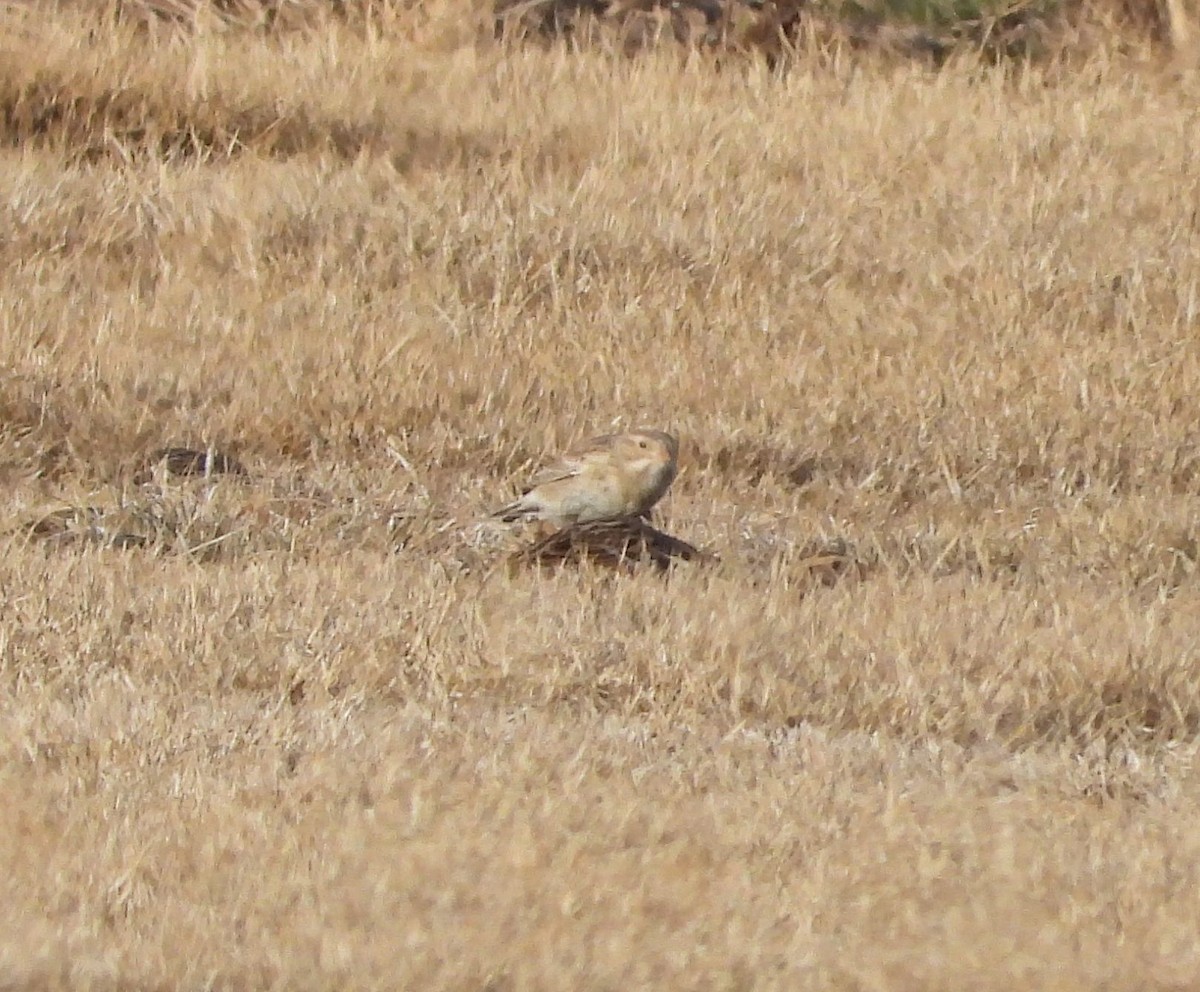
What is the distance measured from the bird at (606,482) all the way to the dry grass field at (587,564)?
0.48 feet

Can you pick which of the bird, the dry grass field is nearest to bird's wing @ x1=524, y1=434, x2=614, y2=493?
the bird

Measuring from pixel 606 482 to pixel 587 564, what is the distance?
402 millimetres

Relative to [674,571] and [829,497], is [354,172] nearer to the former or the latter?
[829,497]

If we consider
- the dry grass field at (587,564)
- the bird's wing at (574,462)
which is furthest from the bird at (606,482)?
the dry grass field at (587,564)

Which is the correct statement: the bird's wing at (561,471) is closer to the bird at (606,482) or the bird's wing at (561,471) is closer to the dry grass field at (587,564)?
the bird at (606,482)

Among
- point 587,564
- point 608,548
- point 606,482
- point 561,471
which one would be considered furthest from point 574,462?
point 587,564

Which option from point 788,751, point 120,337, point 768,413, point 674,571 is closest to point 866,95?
point 768,413

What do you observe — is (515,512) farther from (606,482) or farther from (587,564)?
(587,564)

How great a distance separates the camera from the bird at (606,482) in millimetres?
7051

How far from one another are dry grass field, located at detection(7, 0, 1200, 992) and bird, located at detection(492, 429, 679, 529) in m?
0.15

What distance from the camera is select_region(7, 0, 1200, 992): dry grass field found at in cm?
421

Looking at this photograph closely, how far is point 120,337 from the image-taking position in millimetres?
9555

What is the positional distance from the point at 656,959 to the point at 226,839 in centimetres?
81

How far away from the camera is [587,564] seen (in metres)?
6.73
